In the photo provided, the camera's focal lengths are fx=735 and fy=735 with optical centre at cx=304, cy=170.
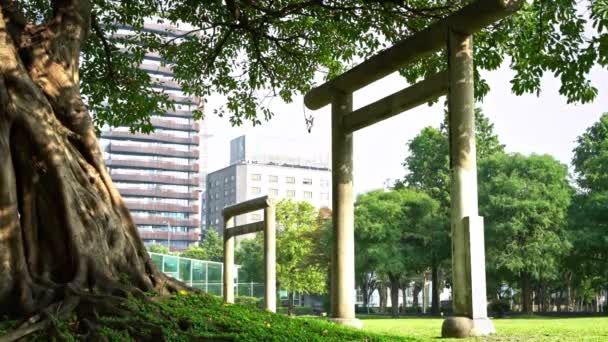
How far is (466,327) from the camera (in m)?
7.60

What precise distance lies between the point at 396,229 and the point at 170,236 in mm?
80088

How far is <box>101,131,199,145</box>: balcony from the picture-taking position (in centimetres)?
11375

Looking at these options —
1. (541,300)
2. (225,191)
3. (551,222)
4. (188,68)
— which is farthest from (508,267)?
(225,191)

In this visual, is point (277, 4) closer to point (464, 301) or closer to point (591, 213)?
point (464, 301)

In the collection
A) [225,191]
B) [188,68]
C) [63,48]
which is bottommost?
[63,48]

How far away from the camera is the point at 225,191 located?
116 m

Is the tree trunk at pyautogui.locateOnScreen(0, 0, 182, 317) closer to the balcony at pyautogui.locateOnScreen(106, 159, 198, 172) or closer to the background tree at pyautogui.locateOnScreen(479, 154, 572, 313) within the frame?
the background tree at pyautogui.locateOnScreen(479, 154, 572, 313)

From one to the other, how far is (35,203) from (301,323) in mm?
2401

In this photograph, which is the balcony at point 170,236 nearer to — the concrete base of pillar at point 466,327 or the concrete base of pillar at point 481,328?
the concrete base of pillar at point 466,327

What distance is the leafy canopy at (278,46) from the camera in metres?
8.95

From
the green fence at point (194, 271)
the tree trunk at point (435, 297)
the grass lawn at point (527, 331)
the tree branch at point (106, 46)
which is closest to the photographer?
the grass lawn at point (527, 331)

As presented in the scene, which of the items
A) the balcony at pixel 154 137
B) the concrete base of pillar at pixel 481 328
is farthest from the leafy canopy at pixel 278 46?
the balcony at pixel 154 137

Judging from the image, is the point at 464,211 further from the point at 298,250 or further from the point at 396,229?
the point at 298,250

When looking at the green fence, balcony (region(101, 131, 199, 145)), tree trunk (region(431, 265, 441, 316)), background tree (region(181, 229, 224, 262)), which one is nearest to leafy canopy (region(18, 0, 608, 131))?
the green fence
